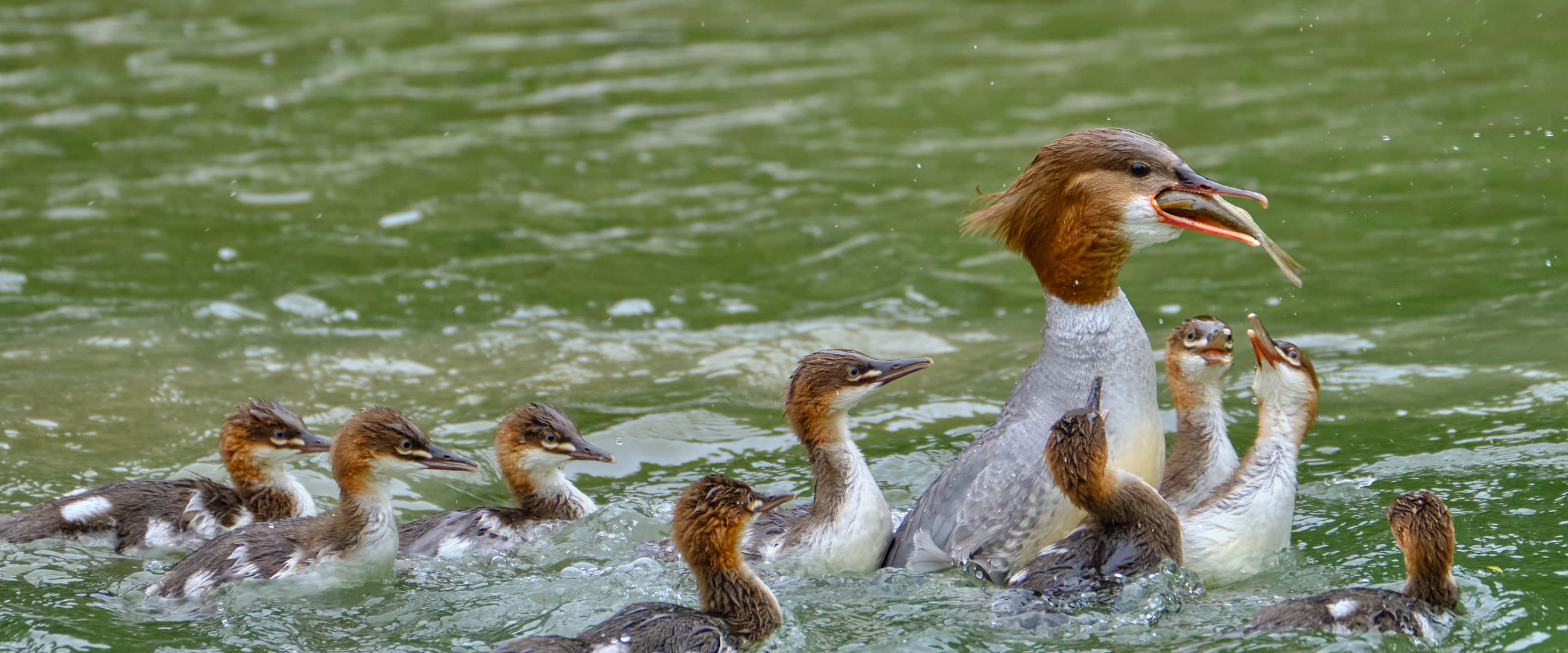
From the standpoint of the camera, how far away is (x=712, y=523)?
5445 millimetres

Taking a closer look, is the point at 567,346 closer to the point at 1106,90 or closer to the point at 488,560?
the point at 488,560

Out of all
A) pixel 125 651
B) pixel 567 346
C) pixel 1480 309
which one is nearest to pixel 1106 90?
pixel 1480 309

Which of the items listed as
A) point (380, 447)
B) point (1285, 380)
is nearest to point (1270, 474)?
point (1285, 380)

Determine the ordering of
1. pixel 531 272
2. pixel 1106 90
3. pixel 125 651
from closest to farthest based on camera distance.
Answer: pixel 125 651 → pixel 531 272 → pixel 1106 90

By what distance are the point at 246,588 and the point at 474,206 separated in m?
6.24

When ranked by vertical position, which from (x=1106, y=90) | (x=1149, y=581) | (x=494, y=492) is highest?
(x=1106, y=90)

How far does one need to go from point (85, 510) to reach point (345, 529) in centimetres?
120

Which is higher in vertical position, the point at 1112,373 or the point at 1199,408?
the point at 1112,373

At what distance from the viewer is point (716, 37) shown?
54.6ft

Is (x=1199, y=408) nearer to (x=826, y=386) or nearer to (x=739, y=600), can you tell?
(x=826, y=386)

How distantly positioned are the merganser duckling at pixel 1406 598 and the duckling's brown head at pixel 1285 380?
0.88 meters

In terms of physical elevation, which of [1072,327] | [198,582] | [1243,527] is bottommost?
[198,582]

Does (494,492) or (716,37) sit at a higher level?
(716,37)

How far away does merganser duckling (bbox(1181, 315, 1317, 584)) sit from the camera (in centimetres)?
585
